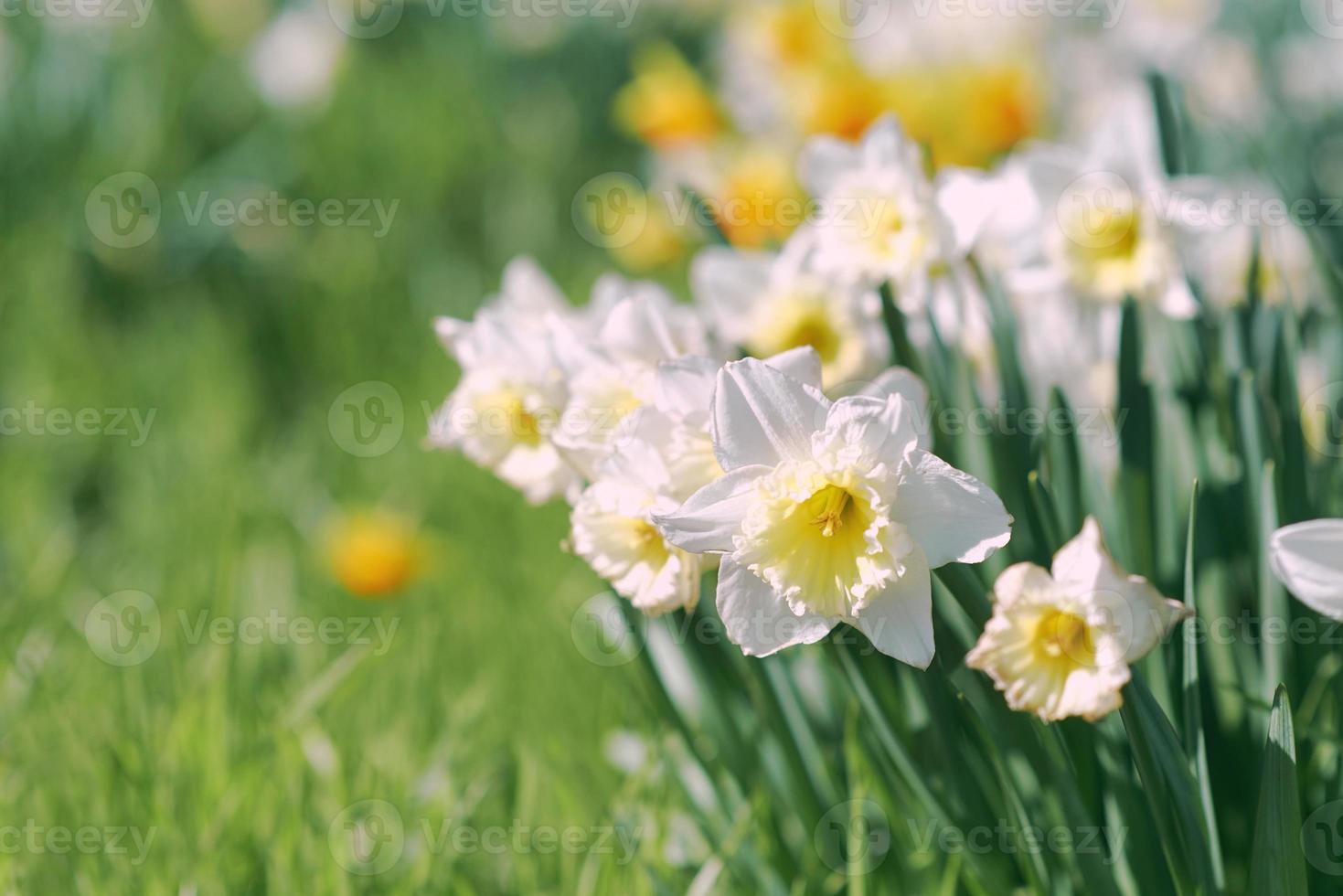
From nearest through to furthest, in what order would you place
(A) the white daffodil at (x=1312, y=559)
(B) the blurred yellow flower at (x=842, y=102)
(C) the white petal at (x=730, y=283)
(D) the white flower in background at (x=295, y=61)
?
(A) the white daffodil at (x=1312, y=559) → (C) the white petal at (x=730, y=283) → (B) the blurred yellow flower at (x=842, y=102) → (D) the white flower in background at (x=295, y=61)

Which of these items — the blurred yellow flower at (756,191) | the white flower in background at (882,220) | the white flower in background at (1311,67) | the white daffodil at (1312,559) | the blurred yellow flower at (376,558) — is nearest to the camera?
the white daffodil at (1312,559)

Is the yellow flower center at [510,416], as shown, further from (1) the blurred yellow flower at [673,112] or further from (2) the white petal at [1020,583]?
(1) the blurred yellow flower at [673,112]

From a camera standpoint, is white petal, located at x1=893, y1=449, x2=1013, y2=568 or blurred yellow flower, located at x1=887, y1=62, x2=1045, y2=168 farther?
blurred yellow flower, located at x1=887, y1=62, x2=1045, y2=168

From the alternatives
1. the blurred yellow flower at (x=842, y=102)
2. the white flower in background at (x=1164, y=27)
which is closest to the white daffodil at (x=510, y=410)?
the blurred yellow flower at (x=842, y=102)

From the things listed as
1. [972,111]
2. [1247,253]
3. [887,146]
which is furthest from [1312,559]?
[972,111]

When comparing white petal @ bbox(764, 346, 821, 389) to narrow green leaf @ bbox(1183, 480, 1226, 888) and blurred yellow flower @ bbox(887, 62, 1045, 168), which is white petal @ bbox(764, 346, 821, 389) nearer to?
narrow green leaf @ bbox(1183, 480, 1226, 888)

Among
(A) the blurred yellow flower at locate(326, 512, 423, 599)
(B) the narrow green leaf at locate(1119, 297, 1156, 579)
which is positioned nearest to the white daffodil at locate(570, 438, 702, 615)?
(B) the narrow green leaf at locate(1119, 297, 1156, 579)

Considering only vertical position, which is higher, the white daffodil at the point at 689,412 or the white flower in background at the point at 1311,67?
the white daffodil at the point at 689,412
